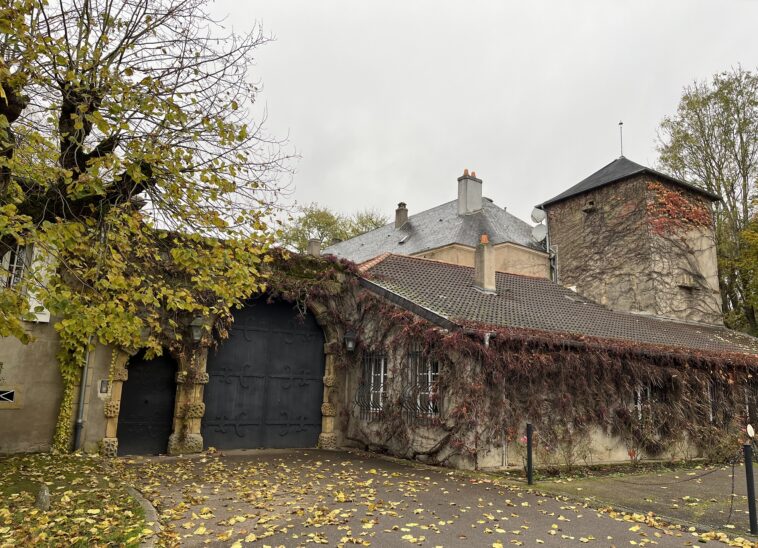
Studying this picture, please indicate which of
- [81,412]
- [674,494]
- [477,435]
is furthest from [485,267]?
[81,412]

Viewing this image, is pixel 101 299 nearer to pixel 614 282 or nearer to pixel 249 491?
pixel 249 491

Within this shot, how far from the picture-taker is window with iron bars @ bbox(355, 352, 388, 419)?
12156mm

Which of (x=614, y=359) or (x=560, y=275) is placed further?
(x=560, y=275)

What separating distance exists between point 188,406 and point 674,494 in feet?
28.7

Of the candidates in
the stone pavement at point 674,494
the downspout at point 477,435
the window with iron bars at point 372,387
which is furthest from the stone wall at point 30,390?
the stone pavement at point 674,494

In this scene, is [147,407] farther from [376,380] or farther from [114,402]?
[376,380]

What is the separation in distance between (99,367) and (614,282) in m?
17.2

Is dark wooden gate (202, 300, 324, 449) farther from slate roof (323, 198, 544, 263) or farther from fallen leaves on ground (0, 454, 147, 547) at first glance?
slate roof (323, 198, 544, 263)

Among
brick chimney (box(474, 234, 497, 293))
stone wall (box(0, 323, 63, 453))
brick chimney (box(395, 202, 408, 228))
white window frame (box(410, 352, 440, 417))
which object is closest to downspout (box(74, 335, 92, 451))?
stone wall (box(0, 323, 63, 453))

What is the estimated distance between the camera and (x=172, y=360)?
11.7 metres

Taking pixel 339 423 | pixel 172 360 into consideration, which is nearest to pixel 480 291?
pixel 339 423

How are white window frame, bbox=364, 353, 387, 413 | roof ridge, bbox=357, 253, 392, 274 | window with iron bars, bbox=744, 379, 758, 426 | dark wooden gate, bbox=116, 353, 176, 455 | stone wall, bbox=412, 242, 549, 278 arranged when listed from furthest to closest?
stone wall, bbox=412, 242, 549, 278, window with iron bars, bbox=744, 379, 758, 426, roof ridge, bbox=357, 253, 392, 274, white window frame, bbox=364, 353, 387, 413, dark wooden gate, bbox=116, 353, 176, 455

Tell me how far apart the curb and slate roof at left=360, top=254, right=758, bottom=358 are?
5863mm

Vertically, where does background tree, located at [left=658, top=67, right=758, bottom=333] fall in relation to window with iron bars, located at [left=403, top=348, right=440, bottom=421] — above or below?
above
